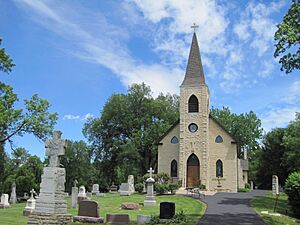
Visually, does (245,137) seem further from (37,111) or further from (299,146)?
(37,111)

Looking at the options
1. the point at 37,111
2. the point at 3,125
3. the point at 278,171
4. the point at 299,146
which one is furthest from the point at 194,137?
the point at 278,171

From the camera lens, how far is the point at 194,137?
35.7 metres

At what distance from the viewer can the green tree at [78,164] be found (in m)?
60.6

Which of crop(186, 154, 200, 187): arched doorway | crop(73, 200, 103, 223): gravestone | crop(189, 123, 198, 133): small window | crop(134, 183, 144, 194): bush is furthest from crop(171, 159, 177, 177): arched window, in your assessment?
crop(73, 200, 103, 223): gravestone

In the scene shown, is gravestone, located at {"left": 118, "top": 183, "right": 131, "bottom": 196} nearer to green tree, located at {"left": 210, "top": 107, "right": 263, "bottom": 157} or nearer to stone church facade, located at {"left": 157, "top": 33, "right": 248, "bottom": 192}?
stone church facade, located at {"left": 157, "top": 33, "right": 248, "bottom": 192}

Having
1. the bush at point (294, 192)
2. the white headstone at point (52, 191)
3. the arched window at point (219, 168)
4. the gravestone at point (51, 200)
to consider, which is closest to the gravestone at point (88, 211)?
the gravestone at point (51, 200)

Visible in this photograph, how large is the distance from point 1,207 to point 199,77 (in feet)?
75.7

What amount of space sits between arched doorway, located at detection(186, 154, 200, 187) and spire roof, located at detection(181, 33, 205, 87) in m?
7.96

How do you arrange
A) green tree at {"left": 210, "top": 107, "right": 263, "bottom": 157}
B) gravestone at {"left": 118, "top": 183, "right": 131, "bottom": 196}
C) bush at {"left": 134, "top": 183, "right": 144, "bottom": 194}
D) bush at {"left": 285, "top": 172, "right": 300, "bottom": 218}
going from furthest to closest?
green tree at {"left": 210, "top": 107, "right": 263, "bottom": 157} → bush at {"left": 134, "top": 183, "right": 144, "bottom": 194} → gravestone at {"left": 118, "top": 183, "right": 131, "bottom": 196} → bush at {"left": 285, "top": 172, "right": 300, "bottom": 218}

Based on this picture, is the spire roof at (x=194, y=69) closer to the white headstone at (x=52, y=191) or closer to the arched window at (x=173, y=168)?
the arched window at (x=173, y=168)

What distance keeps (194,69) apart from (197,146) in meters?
8.71

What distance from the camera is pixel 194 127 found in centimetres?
3603

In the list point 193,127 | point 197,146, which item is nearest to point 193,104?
point 193,127

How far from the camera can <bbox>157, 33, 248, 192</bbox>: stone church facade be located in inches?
1377
